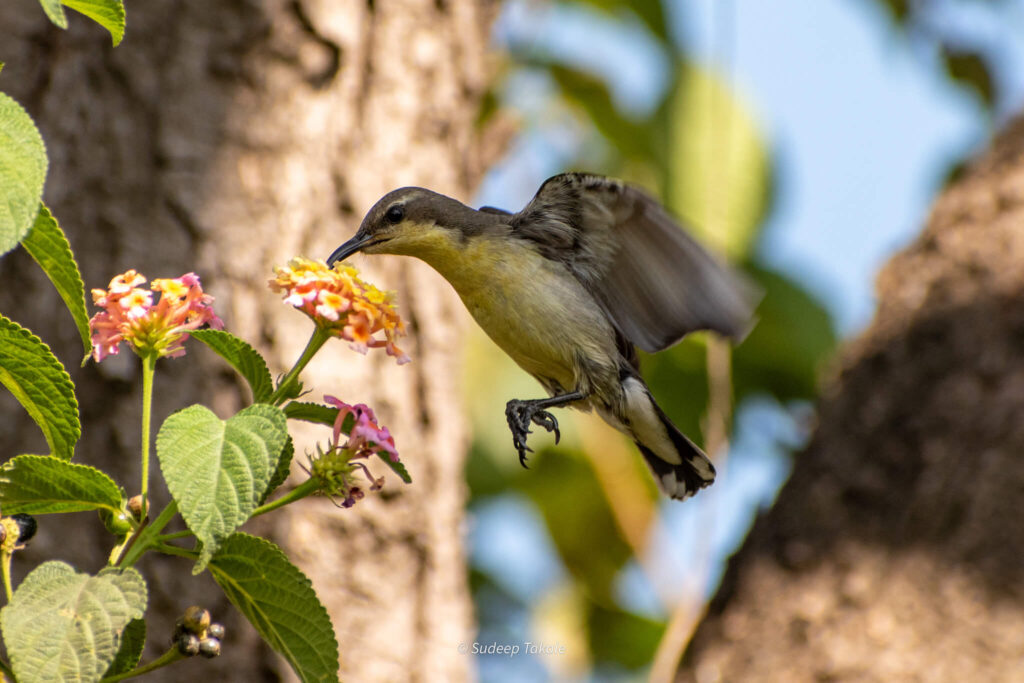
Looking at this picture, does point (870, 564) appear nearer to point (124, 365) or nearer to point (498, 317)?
point (498, 317)

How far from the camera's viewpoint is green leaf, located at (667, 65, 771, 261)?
167 inches

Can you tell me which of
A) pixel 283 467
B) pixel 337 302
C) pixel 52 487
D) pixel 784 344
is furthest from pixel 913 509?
pixel 52 487

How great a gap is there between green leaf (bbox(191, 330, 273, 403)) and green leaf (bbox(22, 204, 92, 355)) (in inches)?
5.8

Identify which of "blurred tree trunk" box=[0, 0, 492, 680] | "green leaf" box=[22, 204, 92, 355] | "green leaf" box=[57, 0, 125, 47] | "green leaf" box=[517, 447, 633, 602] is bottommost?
"green leaf" box=[517, 447, 633, 602]

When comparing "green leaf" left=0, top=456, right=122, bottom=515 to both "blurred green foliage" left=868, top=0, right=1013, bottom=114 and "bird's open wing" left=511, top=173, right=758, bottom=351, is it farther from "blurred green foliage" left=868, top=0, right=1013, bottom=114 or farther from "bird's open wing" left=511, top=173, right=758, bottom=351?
"blurred green foliage" left=868, top=0, right=1013, bottom=114

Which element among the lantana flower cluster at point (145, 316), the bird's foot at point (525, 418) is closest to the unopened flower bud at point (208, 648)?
the lantana flower cluster at point (145, 316)

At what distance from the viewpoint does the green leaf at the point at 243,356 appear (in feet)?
4.50

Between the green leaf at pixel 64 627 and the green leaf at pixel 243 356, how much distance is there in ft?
1.13

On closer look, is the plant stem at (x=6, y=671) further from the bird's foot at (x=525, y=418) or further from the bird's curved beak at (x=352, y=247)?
the bird's curved beak at (x=352, y=247)

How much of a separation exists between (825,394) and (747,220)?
0.83 meters

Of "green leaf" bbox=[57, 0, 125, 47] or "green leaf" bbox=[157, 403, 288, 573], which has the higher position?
"green leaf" bbox=[57, 0, 125, 47]

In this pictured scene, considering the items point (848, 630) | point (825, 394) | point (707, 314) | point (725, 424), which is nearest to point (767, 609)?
point (848, 630)

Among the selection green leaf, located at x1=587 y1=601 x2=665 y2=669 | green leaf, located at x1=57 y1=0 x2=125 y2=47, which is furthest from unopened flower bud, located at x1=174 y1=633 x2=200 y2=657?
green leaf, located at x1=587 y1=601 x2=665 y2=669

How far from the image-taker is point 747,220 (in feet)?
14.0
